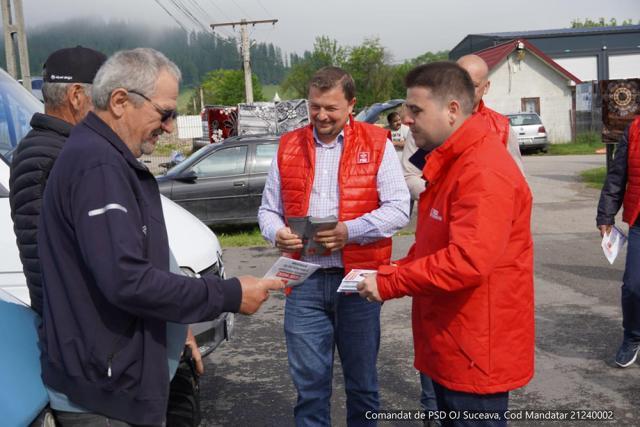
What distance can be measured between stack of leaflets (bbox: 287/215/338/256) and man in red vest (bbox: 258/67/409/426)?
0.09m

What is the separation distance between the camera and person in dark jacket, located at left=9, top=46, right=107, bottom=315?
273 centimetres

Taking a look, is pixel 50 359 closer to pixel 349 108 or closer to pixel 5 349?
pixel 5 349

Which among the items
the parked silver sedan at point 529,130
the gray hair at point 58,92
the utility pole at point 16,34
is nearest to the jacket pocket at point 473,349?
the gray hair at point 58,92

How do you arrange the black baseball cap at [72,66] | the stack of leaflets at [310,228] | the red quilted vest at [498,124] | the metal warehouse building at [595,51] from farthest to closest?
the metal warehouse building at [595,51] → the red quilted vest at [498,124] → the stack of leaflets at [310,228] → the black baseball cap at [72,66]

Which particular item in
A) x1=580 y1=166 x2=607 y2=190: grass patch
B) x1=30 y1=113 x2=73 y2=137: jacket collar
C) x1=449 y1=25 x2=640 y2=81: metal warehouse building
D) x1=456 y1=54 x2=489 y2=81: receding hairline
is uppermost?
x1=449 y1=25 x2=640 y2=81: metal warehouse building

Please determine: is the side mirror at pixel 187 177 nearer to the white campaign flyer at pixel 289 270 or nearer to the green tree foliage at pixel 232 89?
the white campaign flyer at pixel 289 270

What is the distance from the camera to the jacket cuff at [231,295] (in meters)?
2.38

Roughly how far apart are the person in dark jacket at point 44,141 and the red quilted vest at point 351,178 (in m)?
1.12

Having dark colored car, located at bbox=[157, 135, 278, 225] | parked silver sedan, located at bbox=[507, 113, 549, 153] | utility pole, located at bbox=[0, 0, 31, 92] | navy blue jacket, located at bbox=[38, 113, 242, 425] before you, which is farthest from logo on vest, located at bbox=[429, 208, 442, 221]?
parked silver sedan, located at bbox=[507, 113, 549, 153]

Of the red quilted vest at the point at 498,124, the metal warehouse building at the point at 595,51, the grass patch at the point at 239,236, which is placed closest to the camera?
the red quilted vest at the point at 498,124

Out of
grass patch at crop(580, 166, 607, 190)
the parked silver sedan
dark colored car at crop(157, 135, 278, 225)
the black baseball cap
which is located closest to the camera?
the black baseball cap

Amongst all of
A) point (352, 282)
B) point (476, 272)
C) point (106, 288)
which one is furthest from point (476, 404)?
point (106, 288)

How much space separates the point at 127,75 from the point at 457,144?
1.27 metres

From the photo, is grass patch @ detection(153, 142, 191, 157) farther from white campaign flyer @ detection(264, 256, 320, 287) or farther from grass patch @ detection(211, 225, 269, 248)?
white campaign flyer @ detection(264, 256, 320, 287)
